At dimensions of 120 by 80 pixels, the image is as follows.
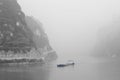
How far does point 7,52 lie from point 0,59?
10.4 metres

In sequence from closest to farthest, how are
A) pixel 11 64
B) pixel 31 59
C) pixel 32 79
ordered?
1. pixel 32 79
2. pixel 11 64
3. pixel 31 59

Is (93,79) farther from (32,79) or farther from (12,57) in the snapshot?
(12,57)

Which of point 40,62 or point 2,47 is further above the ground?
point 2,47

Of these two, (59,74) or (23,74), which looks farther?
(59,74)

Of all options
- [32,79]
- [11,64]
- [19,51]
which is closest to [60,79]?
[32,79]

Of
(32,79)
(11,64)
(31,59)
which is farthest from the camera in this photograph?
(31,59)

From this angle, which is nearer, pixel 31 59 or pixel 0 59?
pixel 0 59

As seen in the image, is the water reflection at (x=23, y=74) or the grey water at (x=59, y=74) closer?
the water reflection at (x=23, y=74)

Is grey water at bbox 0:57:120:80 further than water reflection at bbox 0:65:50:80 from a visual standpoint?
Yes

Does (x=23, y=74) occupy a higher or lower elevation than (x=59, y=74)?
higher

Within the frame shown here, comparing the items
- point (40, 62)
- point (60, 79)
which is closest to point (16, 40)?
point (40, 62)

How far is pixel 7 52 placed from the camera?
7239 inches

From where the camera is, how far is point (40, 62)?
196 meters

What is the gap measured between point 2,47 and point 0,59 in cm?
1260
